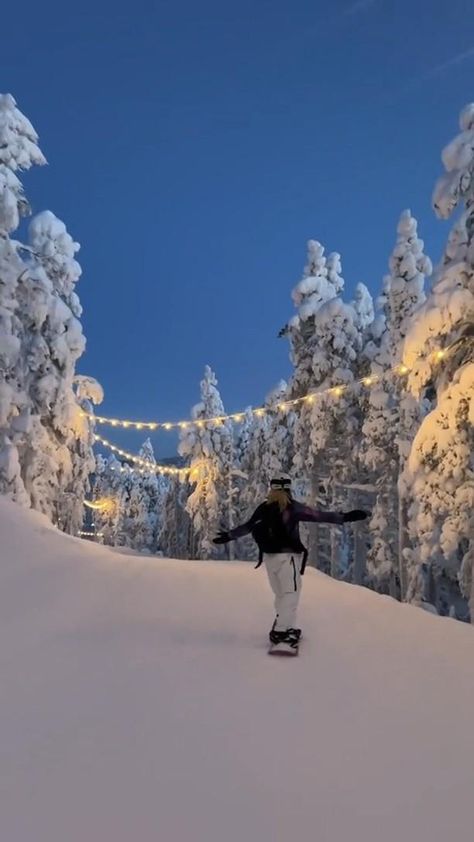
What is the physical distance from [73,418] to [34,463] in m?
2.26

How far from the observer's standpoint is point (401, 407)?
24828 millimetres

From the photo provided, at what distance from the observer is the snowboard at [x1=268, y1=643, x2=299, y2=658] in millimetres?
6461

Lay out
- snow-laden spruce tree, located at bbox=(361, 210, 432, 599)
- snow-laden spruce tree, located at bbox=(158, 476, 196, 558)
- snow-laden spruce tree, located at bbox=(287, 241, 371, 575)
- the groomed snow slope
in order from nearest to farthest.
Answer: the groomed snow slope, snow-laden spruce tree, located at bbox=(361, 210, 432, 599), snow-laden spruce tree, located at bbox=(287, 241, 371, 575), snow-laden spruce tree, located at bbox=(158, 476, 196, 558)

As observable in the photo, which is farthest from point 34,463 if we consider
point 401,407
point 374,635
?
point 374,635

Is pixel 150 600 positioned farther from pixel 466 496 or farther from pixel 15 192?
pixel 15 192

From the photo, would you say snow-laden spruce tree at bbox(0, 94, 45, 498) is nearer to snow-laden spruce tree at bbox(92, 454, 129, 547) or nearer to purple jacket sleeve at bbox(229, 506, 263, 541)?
purple jacket sleeve at bbox(229, 506, 263, 541)

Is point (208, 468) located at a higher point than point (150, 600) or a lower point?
higher

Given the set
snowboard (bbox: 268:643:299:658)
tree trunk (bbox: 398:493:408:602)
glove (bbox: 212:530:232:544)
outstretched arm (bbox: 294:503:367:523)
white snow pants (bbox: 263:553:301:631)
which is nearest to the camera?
snowboard (bbox: 268:643:299:658)

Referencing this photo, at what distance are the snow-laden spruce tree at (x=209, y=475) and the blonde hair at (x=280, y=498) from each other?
3839 cm

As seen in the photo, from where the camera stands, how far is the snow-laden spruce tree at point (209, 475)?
154ft

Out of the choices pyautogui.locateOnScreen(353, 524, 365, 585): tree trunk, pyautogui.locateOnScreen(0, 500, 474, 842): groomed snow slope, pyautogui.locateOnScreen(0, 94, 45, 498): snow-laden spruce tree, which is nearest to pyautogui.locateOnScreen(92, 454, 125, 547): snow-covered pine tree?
pyautogui.locateOnScreen(353, 524, 365, 585): tree trunk

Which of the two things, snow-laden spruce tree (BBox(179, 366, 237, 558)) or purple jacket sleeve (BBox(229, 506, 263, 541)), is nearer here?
purple jacket sleeve (BBox(229, 506, 263, 541))

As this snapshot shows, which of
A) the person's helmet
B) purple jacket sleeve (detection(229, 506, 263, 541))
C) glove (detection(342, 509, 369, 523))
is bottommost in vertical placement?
purple jacket sleeve (detection(229, 506, 263, 541))

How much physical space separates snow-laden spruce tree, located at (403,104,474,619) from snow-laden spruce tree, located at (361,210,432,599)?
990cm
